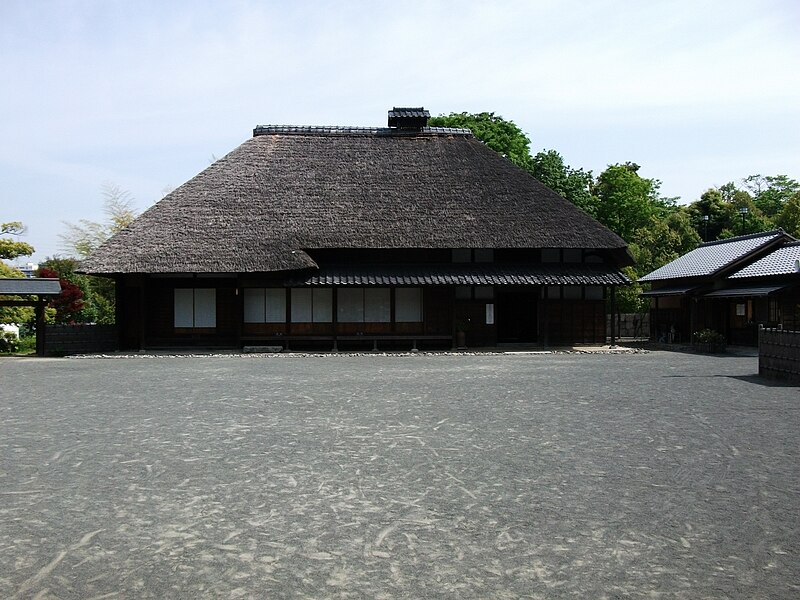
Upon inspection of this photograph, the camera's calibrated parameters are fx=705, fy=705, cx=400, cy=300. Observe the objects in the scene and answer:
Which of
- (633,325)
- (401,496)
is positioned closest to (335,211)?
(633,325)

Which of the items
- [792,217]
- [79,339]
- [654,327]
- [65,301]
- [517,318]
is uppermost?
[792,217]

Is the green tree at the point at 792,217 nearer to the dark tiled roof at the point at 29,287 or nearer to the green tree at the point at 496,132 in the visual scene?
the green tree at the point at 496,132

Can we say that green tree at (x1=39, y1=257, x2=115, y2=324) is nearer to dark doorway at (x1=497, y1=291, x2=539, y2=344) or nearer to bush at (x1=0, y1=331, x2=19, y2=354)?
bush at (x1=0, y1=331, x2=19, y2=354)

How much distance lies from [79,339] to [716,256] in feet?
78.0

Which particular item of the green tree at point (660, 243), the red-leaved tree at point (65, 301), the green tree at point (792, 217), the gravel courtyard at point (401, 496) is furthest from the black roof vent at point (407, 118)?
the green tree at point (792, 217)

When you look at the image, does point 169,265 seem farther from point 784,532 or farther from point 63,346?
point 784,532

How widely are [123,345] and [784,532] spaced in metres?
21.9

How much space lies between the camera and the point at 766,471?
5965 millimetres

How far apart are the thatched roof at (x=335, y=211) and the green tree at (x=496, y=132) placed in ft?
39.5

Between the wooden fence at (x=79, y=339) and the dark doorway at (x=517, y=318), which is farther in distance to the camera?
the dark doorway at (x=517, y=318)

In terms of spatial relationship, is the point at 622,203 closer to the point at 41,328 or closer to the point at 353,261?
the point at 353,261

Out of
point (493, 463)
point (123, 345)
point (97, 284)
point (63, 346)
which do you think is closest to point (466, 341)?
point (123, 345)

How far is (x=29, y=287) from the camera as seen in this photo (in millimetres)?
20906

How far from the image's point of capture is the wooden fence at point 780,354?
13.0 metres
